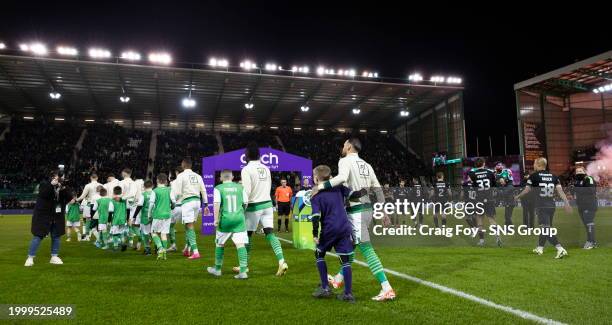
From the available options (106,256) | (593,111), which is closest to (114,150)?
(106,256)

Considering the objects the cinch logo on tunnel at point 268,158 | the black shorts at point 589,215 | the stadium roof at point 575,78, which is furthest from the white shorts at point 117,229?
the stadium roof at point 575,78

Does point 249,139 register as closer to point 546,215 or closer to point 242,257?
point 546,215

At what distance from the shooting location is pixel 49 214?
8141mm

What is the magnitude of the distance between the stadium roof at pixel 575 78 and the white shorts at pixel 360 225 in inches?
1474

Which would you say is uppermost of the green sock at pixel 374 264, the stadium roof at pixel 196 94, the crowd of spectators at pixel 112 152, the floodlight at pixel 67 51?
the floodlight at pixel 67 51

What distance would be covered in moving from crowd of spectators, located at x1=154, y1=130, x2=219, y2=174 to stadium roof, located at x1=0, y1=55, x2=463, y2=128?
234 cm

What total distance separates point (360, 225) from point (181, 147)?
37.2 m

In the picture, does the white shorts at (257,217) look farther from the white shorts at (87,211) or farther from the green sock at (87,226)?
the white shorts at (87,211)

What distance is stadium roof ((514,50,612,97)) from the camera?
116 feet

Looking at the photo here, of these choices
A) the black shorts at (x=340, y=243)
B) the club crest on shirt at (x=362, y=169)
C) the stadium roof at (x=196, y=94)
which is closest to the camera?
the black shorts at (x=340, y=243)

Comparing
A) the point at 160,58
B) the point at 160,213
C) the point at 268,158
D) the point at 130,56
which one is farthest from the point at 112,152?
the point at 160,213

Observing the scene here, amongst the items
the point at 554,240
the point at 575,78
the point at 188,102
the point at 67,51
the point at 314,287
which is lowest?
the point at 314,287

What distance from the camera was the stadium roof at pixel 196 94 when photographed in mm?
31281

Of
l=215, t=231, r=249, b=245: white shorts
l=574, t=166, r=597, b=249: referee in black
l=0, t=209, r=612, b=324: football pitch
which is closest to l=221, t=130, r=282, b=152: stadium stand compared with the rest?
l=0, t=209, r=612, b=324: football pitch
